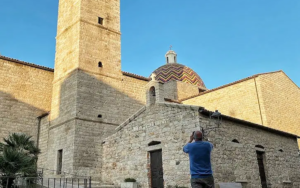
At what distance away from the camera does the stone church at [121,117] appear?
12.0m

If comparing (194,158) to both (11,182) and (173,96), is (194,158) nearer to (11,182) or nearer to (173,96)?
(11,182)

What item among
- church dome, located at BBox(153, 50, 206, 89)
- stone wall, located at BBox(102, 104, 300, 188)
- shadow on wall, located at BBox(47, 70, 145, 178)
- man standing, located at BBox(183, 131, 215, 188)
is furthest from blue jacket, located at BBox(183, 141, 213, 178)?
church dome, located at BBox(153, 50, 206, 89)

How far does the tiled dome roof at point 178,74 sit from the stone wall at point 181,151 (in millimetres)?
14863

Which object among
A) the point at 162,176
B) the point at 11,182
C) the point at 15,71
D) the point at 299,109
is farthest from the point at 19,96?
the point at 299,109

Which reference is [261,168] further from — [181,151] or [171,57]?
[171,57]

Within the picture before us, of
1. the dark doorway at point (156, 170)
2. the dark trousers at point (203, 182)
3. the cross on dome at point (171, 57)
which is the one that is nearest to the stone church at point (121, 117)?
the dark doorway at point (156, 170)

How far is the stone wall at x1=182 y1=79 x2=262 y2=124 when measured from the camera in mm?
19172

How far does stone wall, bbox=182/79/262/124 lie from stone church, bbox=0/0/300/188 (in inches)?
2.8

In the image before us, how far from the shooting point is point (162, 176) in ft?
39.8

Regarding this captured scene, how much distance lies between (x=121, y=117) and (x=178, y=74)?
47.4 ft

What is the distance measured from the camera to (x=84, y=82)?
52.5ft

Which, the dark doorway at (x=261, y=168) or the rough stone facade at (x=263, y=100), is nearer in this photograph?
the dark doorway at (x=261, y=168)

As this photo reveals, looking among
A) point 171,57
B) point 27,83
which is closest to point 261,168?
point 27,83

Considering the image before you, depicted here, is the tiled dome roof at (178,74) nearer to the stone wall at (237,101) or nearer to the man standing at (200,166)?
the stone wall at (237,101)
